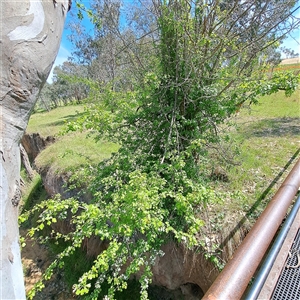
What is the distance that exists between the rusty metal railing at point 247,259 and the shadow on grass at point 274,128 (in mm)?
4743

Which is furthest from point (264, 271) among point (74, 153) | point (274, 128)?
point (274, 128)

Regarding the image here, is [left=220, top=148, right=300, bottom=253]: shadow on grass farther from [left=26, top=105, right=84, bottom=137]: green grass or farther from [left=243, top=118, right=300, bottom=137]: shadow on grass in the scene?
[left=26, top=105, right=84, bottom=137]: green grass

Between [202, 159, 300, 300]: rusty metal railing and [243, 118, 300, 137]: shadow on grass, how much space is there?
4743mm

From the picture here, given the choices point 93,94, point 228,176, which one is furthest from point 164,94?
point 228,176

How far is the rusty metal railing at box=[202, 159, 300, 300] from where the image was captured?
0.63m

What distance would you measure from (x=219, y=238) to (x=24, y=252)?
17.7 feet

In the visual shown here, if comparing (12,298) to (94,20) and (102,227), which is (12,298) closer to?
(102,227)

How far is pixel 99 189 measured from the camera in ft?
8.65

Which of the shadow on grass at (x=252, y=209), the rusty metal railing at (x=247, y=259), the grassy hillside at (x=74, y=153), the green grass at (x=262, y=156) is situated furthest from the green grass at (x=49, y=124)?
the rusty metal railing at (x=247, y=259)

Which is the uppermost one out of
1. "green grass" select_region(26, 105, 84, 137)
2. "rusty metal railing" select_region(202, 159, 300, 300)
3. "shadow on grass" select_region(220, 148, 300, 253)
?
"green grass" select_region(26, 105, 84, 137)

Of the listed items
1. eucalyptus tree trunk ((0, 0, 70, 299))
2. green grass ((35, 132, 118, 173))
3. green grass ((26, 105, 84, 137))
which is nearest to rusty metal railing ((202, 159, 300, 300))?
eucalyptus tree trunk ((0, 0, 70, 299))

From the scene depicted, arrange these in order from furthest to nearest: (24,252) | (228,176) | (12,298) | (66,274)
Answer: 1. (24,252)
2. (66,274)
3. (228,176)
4. (12,298)

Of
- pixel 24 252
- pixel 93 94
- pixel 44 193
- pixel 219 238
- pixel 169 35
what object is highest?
pixel 169 35

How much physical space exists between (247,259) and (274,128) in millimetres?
5785
